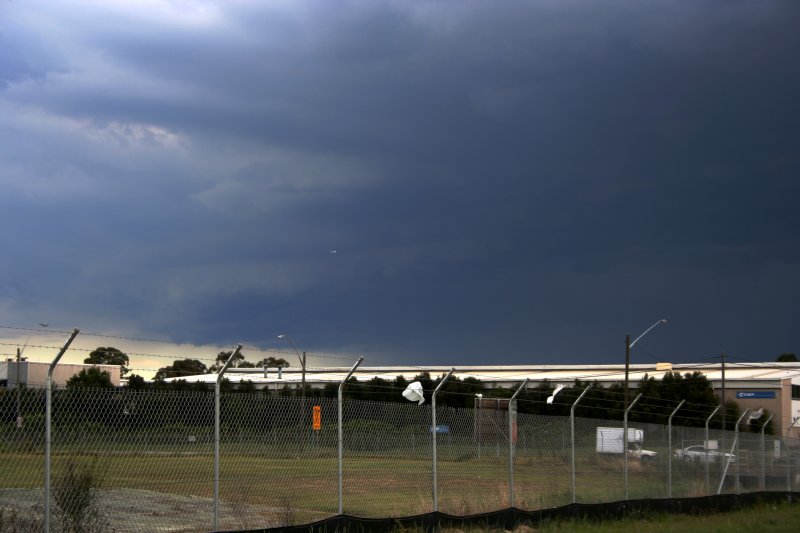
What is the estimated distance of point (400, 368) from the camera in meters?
98.9

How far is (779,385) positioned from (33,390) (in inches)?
2448

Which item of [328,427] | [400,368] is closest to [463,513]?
[328,427]

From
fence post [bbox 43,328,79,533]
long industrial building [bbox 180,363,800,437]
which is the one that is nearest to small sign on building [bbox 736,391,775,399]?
long industrial building [bbox 180,363,800,437]

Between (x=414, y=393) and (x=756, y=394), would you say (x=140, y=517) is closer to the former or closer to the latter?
(x=414, y=393)

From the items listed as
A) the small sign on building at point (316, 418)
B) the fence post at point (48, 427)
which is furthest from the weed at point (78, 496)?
the small sign on building at point (316, 418)

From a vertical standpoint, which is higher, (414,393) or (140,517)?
(414,393)

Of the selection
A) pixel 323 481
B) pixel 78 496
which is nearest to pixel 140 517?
pixel 323 481

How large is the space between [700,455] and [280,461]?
16.1 metres

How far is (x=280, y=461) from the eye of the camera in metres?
11.8

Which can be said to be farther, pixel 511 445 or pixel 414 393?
pixel 511 445

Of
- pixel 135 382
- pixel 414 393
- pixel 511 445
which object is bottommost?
pixel 511 445

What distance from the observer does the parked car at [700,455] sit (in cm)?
2358

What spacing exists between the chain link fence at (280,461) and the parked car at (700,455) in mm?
1068

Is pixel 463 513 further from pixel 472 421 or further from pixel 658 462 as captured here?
pixel 658 462
